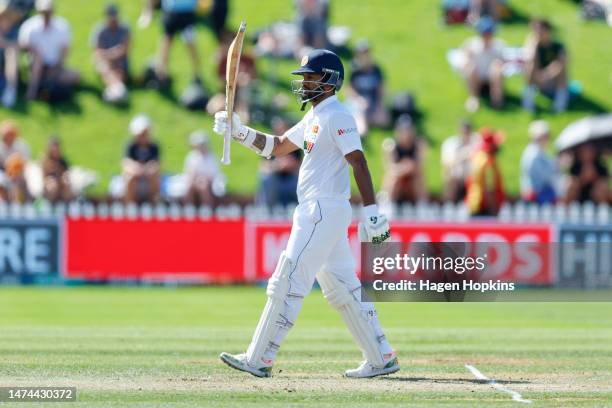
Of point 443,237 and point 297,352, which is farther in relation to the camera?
point 443,237

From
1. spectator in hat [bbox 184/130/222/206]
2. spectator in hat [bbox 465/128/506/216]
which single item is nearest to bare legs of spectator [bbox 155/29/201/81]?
spectator in hat [bbox 184/130/222/206]

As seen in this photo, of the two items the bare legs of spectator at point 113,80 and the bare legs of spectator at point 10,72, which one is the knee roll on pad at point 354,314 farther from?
the bare legs of spectator at point 113,80

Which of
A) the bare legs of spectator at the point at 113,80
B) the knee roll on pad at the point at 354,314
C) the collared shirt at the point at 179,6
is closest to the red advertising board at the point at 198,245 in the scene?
the bare legs of spectator at the point at 113,80

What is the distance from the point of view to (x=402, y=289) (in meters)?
11.7

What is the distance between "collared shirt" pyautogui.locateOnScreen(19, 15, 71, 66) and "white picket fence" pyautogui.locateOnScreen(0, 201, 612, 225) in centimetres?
430

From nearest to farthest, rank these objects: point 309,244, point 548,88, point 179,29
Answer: point 309,244 → point 179,29 → point 548,88

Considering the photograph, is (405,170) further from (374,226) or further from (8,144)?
(374,226)

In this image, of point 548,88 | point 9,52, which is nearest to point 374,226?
point 9,52

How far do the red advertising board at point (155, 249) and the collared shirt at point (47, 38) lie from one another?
484 cm

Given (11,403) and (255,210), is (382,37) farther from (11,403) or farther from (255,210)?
(11,403)

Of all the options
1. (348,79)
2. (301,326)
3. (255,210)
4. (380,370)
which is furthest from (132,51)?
(380,370)

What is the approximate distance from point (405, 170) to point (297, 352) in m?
10.3

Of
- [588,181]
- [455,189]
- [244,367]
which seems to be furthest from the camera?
[455,189]

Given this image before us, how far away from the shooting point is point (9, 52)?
82.2ft
